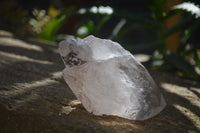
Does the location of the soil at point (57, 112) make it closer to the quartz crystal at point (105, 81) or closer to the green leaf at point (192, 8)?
the quartz crystal at point (105, 81)

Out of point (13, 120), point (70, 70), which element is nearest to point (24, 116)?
point (13, 120)

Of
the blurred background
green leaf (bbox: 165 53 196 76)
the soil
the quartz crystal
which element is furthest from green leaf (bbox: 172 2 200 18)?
the quartz crystal

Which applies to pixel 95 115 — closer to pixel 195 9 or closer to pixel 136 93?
pixel 136 93

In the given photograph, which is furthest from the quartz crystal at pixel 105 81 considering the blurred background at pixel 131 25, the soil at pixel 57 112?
the blurred background at pixel 131 25

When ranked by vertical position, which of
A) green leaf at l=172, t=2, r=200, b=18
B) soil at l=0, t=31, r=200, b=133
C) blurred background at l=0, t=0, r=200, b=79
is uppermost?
blurred background at l=0, t=0, r=200, b=79

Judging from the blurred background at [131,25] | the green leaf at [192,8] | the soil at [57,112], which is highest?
the blurred background at [131,25]

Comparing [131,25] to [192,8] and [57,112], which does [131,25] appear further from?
[57,112]

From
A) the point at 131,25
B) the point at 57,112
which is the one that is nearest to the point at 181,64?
the point at 131,25

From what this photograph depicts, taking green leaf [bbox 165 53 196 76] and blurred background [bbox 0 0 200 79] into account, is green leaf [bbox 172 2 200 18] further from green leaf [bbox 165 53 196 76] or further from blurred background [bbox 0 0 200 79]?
green leaf [bbox 165 53 196 76]
